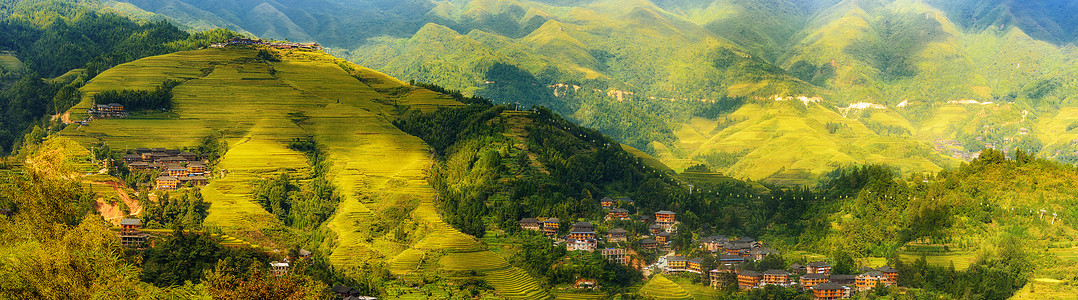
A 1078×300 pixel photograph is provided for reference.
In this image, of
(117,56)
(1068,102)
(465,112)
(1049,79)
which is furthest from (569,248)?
(1049,79)

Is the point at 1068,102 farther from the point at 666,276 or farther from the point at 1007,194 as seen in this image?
the point at 666,276

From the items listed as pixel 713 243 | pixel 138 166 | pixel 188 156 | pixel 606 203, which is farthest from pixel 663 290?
pixel 138 166

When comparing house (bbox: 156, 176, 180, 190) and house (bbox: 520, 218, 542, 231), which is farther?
house (bbox: 520, 218, 542, 231)

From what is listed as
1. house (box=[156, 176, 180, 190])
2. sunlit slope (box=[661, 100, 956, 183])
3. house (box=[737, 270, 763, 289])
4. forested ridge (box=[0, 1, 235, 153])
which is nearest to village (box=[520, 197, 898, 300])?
house (box=[737, 270, 763, 289])

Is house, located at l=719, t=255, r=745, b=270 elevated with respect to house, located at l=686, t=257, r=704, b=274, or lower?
elevated

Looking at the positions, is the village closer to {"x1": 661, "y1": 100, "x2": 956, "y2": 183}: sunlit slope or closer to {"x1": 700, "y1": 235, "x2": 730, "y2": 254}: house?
{"x1": 700, "y1": 235, "x2": 730, "y2": 254}: house
